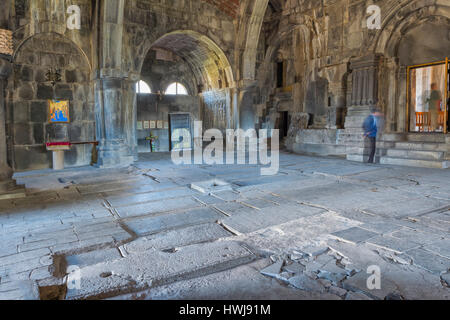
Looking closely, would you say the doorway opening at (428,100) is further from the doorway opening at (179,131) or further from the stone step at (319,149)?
the doorway opening at (179,131)

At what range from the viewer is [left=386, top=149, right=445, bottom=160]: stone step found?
7941 millimetres

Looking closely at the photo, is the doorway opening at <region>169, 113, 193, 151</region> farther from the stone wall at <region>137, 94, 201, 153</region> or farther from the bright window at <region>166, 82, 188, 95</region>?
the bright window at <region>166, 82, 188, 95</region>

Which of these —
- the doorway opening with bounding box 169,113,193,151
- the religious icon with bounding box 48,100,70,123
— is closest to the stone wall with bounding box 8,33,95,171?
the religious icon with bounding box 48,100,70,123

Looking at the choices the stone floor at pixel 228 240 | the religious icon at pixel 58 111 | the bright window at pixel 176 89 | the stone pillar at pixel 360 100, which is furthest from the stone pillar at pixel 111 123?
the stone pillar at pixel 360 100

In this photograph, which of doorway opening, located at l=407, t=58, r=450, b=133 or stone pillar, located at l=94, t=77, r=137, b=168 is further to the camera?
doorway opening, located at l=407, t=58, r=450, b=133

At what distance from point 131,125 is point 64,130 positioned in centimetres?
186

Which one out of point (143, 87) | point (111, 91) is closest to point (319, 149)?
point (111, 91)

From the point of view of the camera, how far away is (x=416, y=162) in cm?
821

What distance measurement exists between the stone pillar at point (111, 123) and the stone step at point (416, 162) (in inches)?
282

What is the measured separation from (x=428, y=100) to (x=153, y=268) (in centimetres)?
1280

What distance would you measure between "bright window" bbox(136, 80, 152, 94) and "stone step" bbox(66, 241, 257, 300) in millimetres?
11214

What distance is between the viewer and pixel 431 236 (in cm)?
317

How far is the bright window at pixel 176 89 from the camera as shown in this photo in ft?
45.7
